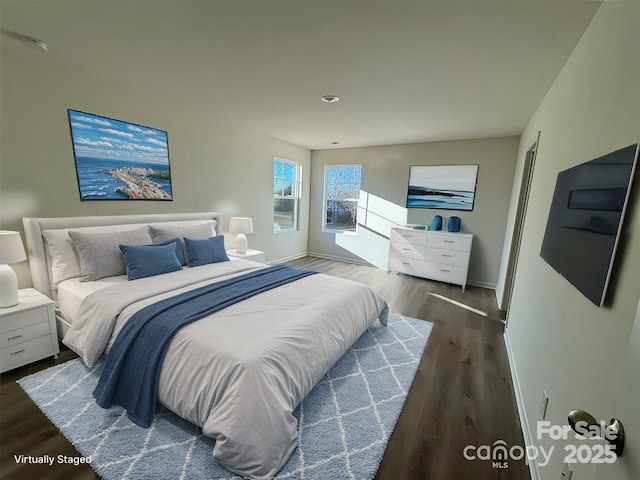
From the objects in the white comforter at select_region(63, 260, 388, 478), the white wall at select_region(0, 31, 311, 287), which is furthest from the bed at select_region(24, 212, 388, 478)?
the white wall at select_region(0, 31, 311, 287)

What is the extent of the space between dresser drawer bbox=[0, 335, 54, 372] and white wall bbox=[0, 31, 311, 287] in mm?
646

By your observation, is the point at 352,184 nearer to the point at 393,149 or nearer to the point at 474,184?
the point at 393,149

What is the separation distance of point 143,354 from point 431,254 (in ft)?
13.6

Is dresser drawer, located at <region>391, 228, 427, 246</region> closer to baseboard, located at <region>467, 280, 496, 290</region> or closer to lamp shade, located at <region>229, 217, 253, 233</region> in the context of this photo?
baseboard, located at <region>467, 280, 496, 290</region>

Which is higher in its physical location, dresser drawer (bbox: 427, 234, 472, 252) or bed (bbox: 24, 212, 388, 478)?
dresser drawer (bbox: 427, 234, 472, 252)

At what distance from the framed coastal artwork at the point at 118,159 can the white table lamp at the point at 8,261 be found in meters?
0.77

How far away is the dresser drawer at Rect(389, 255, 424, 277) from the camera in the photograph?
477 centimetres

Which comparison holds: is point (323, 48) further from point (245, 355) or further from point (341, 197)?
point (341, 197)

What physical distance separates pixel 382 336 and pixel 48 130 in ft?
11.7

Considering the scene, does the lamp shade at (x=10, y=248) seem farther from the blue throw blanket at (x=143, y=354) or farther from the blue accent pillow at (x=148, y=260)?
the blue throw blanket at (x=143, y=354)

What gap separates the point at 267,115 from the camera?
354 centimetres

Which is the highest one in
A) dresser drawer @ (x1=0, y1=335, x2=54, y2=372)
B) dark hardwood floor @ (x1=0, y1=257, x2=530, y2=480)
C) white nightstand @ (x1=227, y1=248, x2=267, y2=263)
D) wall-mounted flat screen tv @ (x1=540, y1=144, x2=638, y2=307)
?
wall-mounted flat screen tv @ (x1=540, y1=144, x2=638, y2=307)

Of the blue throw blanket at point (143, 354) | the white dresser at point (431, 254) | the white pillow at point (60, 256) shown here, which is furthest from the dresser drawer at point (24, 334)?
the white dresser at point (431, 254)

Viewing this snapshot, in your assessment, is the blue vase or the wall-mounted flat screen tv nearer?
the wall-mounted flat screen tv
